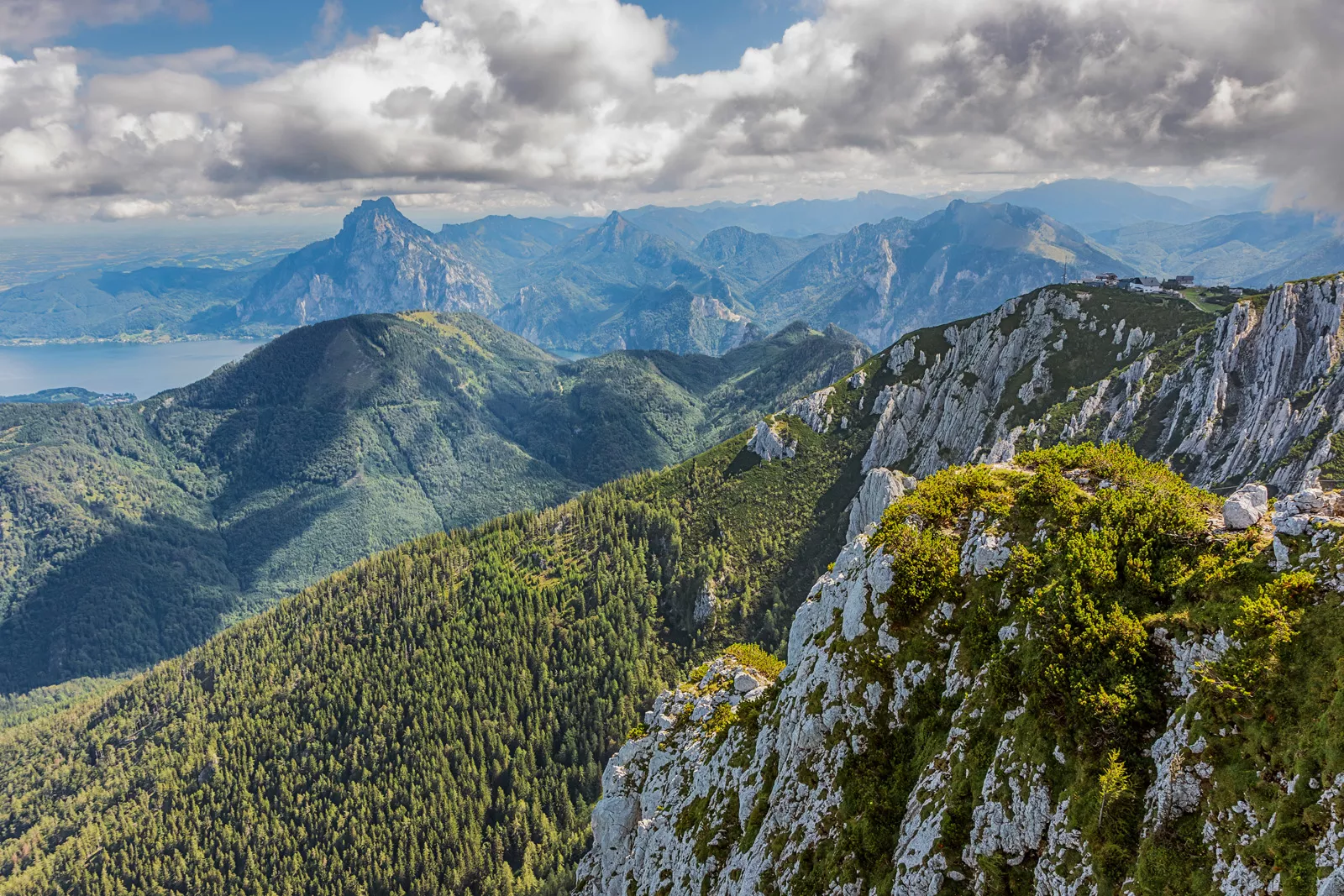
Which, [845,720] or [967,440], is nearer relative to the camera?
[845,720]

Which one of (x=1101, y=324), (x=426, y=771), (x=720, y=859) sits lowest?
(x=426, y=771)

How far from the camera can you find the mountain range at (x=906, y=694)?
21.9m

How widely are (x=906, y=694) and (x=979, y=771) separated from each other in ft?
25.8

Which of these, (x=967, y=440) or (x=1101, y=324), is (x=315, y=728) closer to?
(x=967, y=440)

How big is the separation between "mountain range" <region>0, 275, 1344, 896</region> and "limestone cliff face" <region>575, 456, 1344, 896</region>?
0.14 m

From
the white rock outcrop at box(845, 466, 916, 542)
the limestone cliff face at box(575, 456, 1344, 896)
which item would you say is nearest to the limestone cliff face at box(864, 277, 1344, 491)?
the white rock outcrop at box(845, 466, 916, 542)

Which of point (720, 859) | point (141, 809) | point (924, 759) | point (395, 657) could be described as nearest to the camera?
point (924, 759)

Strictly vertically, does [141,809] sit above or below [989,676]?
below

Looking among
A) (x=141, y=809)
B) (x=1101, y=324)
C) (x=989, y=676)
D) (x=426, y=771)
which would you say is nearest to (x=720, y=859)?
(x=989, y=676)

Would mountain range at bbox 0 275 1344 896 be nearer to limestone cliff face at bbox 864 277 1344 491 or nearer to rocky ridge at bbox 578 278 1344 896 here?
rocky ridge at bbox 578 278 1344 896

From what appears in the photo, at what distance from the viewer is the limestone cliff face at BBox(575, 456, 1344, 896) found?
19078 millimetres

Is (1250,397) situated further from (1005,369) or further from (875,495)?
(875,495)

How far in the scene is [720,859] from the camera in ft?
141

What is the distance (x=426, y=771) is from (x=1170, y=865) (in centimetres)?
17208
